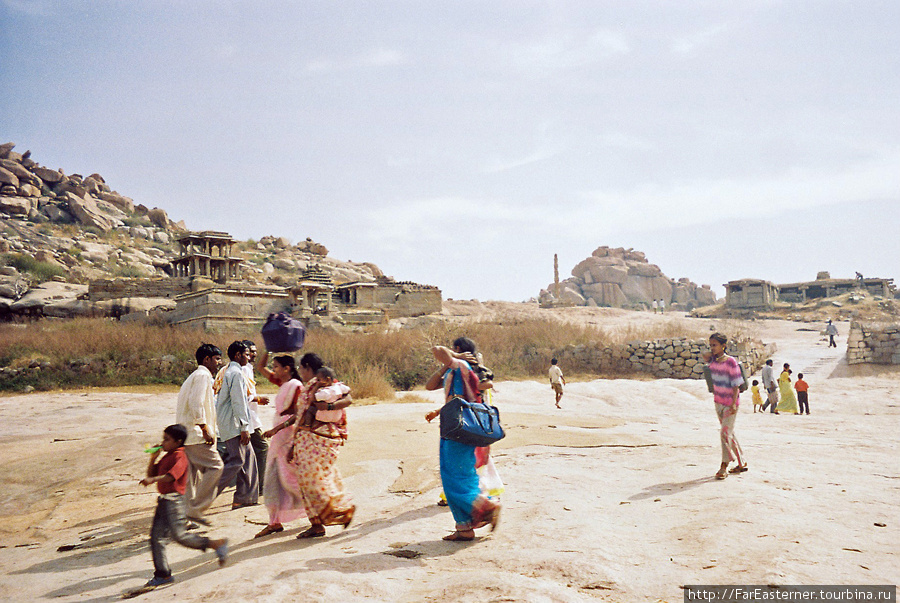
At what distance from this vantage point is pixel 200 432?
5141 millimetres

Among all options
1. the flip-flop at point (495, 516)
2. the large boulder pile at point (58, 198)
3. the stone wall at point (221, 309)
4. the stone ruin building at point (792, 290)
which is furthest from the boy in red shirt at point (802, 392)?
the large boulder pile at point (58, 198)

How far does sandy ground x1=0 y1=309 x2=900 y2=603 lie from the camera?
12.2 ft

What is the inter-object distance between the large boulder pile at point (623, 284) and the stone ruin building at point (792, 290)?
25715mm

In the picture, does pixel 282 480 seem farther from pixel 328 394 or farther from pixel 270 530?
pixel 328 394

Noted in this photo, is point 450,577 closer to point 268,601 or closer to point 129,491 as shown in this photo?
point 268,601

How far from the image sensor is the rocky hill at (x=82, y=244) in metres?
33.8

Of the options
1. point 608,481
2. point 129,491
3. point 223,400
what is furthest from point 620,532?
point 129,491

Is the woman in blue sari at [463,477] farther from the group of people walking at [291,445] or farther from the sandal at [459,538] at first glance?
the group of people walking at [291,445]

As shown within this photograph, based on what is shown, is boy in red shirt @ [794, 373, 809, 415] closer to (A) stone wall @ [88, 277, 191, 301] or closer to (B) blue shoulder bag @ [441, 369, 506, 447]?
(B) blue shoulder bag @ [441, 369, 506, 447]

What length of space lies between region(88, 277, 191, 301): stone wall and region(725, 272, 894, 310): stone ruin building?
35.2 meters

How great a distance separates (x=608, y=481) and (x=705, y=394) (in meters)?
11.2

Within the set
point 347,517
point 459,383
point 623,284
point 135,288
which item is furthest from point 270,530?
point 623,284

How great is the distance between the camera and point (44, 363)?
694 inches

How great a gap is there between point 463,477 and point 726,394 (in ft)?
11.4
